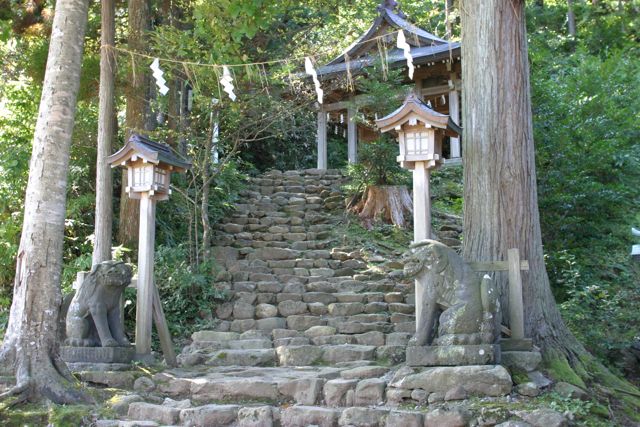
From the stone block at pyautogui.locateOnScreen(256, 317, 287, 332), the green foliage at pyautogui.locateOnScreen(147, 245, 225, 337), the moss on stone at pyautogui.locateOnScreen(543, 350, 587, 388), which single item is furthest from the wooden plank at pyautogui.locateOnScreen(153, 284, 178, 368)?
the moss on stone at pyautogui.locateOnScreen(543, 350, 587, 388)

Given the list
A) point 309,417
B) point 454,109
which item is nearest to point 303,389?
point 309,417

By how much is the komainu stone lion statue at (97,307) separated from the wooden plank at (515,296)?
432 cm

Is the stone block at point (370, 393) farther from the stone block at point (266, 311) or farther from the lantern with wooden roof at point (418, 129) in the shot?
the stone block at point (266, 311)

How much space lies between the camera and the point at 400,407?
6.13m

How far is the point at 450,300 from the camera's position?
6.63m

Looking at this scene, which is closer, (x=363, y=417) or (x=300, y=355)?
(x=363, y=417)

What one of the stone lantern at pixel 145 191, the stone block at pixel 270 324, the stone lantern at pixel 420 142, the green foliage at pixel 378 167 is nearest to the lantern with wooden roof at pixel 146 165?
the stone lantern at pixel 145 191

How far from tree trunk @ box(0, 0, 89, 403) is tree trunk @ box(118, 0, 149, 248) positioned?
4.72m

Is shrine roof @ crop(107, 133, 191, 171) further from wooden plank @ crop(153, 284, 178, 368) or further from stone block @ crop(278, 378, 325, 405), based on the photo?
stone block @ crop(278, 378, 325, 405)

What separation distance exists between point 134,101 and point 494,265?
25.3ft

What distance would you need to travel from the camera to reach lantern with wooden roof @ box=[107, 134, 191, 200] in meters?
8.53

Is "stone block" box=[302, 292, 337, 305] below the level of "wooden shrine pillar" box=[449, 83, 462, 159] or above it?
below

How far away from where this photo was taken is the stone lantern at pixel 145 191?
328 inches

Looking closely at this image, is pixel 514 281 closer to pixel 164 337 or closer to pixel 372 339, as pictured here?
pixel 372 339
